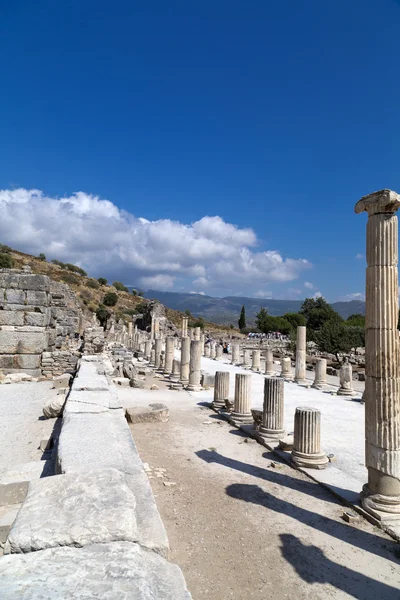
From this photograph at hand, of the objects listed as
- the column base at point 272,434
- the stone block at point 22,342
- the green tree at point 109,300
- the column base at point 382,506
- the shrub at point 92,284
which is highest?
the shrub at point 92,284

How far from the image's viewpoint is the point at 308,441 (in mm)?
6695

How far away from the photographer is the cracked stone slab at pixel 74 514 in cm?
274

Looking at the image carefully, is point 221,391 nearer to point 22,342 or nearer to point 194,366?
point 194,366

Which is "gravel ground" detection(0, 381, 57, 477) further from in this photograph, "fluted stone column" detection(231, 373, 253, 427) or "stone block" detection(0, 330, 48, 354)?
"fluted stone column" detection(231, 373, 253, 427)

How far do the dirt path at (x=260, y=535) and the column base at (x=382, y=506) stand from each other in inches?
7.9

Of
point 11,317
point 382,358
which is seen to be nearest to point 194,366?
point 11,317

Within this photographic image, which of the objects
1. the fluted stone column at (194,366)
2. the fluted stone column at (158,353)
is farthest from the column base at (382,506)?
the fluted stone column at (158,353)

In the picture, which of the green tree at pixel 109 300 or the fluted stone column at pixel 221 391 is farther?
the green tree at pixel 109 300

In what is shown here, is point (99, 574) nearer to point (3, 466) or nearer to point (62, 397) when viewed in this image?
point (3, 466)

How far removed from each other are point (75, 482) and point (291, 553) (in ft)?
7.94

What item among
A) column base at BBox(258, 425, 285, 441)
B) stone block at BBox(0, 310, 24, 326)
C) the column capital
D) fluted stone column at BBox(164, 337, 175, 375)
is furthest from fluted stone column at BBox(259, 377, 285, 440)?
fluted stone column at BBox(164, 337, 175, 375)

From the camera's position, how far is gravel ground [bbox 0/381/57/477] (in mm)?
6293

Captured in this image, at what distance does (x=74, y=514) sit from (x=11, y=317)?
11759 mm

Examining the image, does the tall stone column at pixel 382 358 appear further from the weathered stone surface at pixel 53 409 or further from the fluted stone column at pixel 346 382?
the fluted stone column at pixel 346 382
